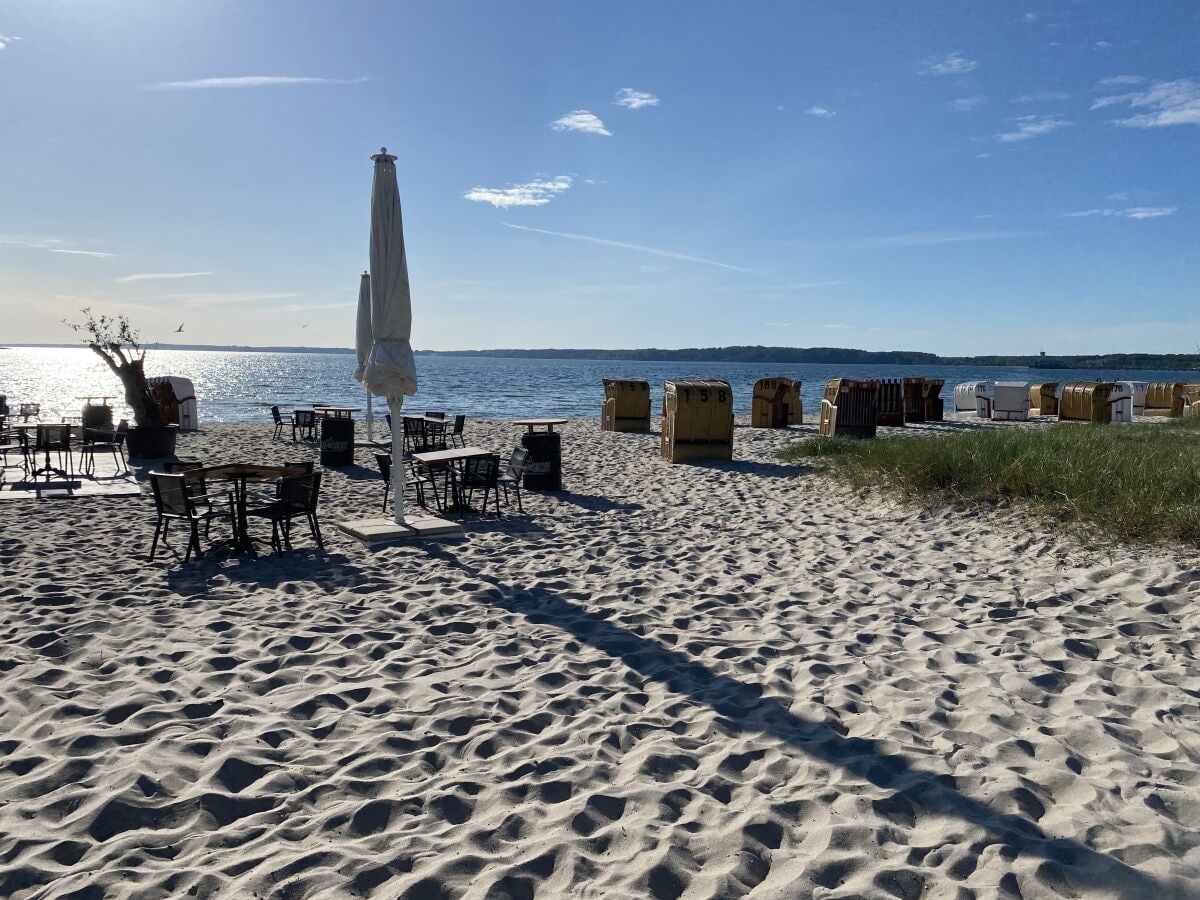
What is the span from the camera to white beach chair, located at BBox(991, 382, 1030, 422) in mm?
22719

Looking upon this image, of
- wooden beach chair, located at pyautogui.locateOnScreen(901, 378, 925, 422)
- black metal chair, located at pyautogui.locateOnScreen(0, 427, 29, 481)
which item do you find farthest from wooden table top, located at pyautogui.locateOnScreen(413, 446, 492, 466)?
wooden beach chair, located at pyautogui.locateOnScreen(901, 378, 925, 422)

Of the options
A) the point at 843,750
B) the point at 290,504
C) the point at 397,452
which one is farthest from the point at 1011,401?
the point at 843,750

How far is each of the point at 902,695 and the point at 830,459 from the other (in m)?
7.87

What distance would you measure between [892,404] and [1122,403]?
743cm

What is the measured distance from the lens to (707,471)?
37.7 feet

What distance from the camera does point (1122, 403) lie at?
71.0ft

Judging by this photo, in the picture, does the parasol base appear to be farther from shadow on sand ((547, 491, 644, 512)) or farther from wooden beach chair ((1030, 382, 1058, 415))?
wooden beach chair ((1030, 382, 1058, 415))

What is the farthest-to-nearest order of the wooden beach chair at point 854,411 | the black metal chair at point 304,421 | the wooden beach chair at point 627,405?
the wooden beach chair at point 627,405 → the black metal chair at point 304,421 → the wooden beach chair at point 854,411

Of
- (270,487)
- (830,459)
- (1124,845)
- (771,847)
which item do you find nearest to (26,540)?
(270,487)

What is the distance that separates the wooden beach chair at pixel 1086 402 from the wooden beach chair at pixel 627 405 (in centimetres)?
1166

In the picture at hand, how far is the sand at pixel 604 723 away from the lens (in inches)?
97.8

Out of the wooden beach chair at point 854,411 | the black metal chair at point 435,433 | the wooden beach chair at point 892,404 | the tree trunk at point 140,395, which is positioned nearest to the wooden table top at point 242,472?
the black metal chair at point 435,433

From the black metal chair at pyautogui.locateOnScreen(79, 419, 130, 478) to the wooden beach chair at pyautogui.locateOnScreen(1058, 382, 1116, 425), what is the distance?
2134 centimetres

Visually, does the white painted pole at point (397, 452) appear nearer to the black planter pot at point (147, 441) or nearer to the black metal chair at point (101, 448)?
the black metal chair at point (101, 448)
